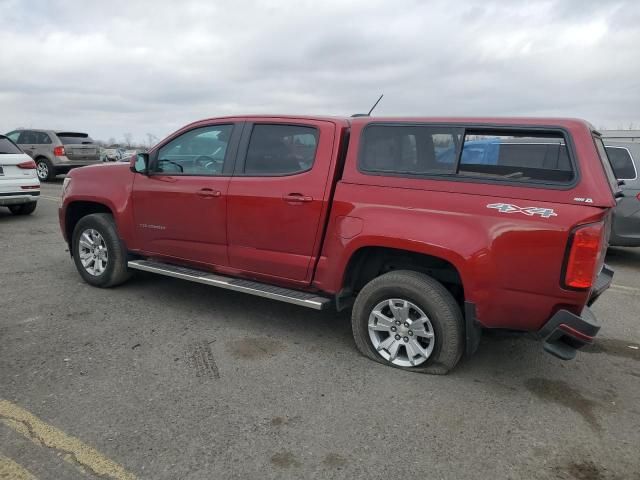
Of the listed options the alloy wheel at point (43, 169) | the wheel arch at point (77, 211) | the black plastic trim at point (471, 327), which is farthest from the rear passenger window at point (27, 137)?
the black plastic trim at point (471, 327)

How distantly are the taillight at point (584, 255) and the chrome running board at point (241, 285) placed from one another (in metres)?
1.72

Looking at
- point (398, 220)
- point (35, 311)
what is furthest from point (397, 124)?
point (35, 311)

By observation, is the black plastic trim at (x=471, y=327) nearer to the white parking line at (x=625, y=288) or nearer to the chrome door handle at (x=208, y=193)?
the chrome door handle at (x=208, y=193)

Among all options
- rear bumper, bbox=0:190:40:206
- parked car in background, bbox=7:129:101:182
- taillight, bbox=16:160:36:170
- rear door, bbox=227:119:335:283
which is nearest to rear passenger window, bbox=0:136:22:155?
taillight, bbox=16:160:36:170

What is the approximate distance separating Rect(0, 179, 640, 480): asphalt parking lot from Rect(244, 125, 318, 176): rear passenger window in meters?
1.40

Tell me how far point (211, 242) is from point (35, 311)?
1770mm

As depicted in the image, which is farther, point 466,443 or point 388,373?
point 388,373

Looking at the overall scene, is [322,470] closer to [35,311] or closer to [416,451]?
[416,451]

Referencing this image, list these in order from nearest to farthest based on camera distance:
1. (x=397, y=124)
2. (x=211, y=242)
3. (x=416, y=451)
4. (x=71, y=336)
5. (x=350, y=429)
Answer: (x=416, y=451)
(x=350, y=429)
(x=397, y=124)
(x=71, y=336)
(x=211, y=242)

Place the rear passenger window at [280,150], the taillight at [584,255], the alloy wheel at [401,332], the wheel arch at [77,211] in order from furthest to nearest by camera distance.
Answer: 1. the wheel arch at [77,211]
2. the rear passenger window at [280,150]
3. the alloy wheel at [401,332]
4. the taillight at [584,255]

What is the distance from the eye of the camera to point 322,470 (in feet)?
8.16

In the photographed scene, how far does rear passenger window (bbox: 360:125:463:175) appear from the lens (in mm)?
3436

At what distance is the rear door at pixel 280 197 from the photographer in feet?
12.5

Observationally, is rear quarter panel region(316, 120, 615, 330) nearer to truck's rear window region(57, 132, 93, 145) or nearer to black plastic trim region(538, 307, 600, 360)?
black plastic trim region(538, 307, 600, 360)
